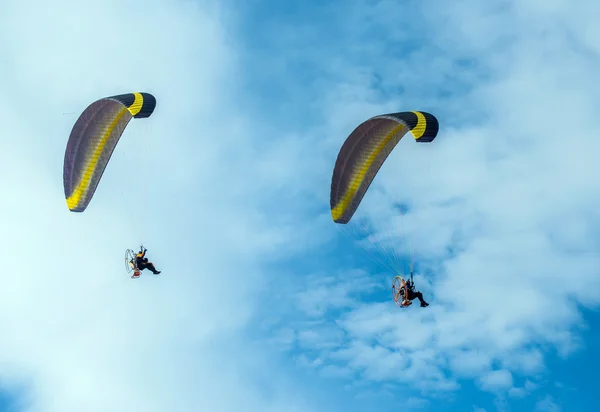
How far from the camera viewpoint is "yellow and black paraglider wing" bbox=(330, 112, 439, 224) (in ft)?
152

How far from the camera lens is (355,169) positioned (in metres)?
47.5

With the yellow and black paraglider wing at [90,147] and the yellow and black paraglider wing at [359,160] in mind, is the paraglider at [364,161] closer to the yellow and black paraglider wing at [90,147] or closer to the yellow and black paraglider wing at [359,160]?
the yellow and black paraglider wing at [359,160]

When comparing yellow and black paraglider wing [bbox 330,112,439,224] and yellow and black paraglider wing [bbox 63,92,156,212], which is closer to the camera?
yellow and black paraglider wing [bbox 330,112,439,224]

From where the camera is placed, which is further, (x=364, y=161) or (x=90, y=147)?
(x=90, y=147)

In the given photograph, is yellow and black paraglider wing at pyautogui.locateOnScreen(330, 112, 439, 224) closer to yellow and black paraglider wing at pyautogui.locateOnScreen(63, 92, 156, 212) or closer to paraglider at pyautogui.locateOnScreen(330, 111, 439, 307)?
paraglider at pyautogui.locateOnScreen(330, 111, 439, 307)

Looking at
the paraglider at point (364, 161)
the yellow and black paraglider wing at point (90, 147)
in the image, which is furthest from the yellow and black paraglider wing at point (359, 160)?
the yellow and black paraglider wing at point (90, 147)

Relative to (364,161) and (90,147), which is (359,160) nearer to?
(364,161)

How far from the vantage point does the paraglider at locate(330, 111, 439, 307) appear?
148 ft

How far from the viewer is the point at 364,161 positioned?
4731 cm

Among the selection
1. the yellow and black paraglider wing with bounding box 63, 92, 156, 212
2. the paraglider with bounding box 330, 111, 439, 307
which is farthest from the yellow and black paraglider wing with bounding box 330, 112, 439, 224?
the yellow and black paraglider wing with bounding box 63, 92, 156, 212

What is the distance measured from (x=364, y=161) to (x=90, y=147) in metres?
12.4

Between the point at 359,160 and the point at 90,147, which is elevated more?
the point at 359,160

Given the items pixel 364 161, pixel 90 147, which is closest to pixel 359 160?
pixel 364 161

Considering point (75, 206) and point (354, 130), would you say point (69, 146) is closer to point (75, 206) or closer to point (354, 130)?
point (75, 206)
